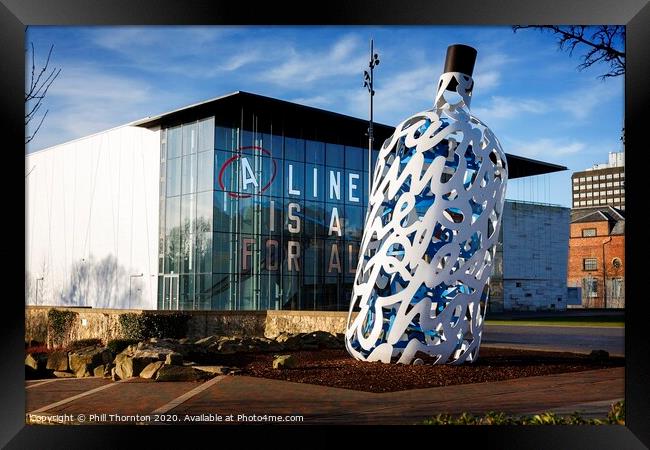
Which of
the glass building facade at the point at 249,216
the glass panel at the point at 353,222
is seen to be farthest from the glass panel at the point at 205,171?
the glass panel at the point at 353,222

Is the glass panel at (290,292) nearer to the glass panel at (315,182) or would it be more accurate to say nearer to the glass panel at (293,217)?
the glass panel at (293,217)

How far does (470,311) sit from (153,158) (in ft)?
62.0

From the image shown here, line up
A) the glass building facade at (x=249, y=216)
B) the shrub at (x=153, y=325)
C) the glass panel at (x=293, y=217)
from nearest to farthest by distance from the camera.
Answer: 1. the shrub at (x=153, y=325)
2. the glass building facade at (x=249, y=216)
3. the glass panel at (x=293, y=217)

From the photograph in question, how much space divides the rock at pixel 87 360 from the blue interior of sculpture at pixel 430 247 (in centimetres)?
412

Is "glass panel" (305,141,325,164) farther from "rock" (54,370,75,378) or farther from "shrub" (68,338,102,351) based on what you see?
"rock" (54,370,75,378)

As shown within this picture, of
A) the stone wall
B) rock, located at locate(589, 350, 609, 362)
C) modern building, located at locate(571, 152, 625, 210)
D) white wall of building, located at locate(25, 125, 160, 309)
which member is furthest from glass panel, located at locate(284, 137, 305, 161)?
rock, located at locate(589, 350, 609, 362)

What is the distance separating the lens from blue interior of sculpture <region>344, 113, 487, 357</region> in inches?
456

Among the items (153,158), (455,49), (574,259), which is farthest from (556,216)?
Answer: (455,49)

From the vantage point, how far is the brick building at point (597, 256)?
129ft

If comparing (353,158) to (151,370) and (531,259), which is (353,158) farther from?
(151,370)

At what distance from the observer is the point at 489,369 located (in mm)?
11680

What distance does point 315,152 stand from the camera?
28938 mm

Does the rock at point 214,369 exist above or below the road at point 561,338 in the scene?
above
